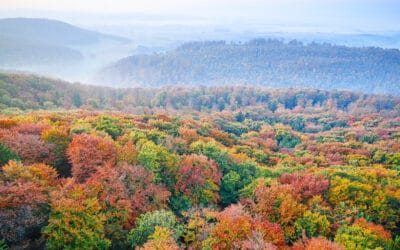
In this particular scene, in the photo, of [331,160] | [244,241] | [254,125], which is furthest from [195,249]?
[254,125]

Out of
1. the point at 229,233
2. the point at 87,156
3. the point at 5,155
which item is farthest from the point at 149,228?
the point at 5,155

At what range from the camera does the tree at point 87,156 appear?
129 feet

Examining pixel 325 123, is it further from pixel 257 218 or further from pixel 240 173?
pixel 257 218

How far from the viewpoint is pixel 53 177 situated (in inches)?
1431

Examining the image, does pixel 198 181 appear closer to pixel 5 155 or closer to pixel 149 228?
pixel 149 228

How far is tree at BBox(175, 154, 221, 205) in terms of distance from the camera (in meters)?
43.9

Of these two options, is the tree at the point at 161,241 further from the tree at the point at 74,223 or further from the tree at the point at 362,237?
the tree at the point at 362,237

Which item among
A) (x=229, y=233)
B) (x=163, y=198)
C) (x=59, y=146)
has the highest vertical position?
(x=59, y=146)

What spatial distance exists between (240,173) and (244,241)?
23.6 meters

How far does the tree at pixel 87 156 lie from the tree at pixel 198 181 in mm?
9341

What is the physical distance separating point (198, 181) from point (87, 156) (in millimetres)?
14114

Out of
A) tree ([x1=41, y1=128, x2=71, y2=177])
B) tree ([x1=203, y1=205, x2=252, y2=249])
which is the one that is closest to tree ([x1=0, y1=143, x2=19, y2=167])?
tree ([x1=41, y1=128, x2=71, y2=177])

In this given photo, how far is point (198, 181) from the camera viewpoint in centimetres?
4444

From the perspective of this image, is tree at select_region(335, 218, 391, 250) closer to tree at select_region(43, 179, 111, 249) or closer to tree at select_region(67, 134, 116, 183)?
tree at select_region(43, 179, 111, 249)
